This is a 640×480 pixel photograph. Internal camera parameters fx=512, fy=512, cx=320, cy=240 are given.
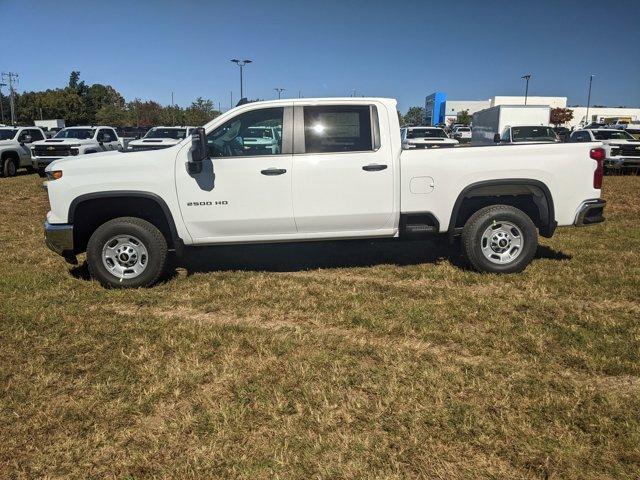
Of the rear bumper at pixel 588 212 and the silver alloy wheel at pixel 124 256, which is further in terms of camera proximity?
the rear bumper at pixel 588 212

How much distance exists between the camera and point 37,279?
19.8 ft

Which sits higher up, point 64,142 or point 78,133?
point 78,133

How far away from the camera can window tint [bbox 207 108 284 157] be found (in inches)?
214

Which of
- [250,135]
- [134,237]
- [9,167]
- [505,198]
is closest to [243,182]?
[250,135]

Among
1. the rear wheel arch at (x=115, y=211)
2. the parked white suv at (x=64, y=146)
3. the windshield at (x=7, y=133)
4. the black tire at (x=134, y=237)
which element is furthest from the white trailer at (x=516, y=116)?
the black tire at (x=134, y=237)

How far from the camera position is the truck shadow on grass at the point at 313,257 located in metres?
6.54

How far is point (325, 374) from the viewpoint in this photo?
147 inches

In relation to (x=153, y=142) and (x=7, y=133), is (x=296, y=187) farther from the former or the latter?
(x=7, y=133)

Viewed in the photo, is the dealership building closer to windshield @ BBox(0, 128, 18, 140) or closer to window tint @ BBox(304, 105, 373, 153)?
windshield @ BBox(0, 128, 18, 140)

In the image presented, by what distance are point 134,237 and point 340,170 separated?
2.34 metres

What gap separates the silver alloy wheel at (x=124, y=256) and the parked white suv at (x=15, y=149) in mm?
15366

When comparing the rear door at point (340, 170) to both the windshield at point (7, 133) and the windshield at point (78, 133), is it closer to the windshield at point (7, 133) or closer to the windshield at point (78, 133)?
the windshield at point (78, 133)

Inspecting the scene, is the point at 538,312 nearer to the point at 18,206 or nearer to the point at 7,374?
the point at 7,374

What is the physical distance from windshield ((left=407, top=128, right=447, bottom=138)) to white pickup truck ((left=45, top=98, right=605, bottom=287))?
15.3 meters
